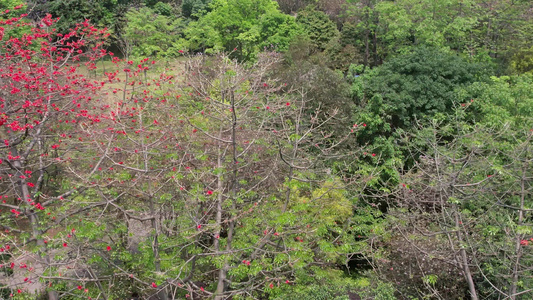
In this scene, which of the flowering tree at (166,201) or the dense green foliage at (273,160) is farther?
the dense green foliage at (273,160)

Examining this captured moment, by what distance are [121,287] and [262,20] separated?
17969 millimetres

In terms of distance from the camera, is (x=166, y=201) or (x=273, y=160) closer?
(x=166, y=201)

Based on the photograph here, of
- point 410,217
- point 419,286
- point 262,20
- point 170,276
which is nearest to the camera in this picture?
point 170,276

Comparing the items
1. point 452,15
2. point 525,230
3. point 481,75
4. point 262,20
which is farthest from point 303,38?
point 525,230

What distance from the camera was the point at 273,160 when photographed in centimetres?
988

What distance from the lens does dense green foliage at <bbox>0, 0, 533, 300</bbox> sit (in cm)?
764

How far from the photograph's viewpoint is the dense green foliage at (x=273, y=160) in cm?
764

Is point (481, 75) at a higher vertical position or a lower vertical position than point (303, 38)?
higher

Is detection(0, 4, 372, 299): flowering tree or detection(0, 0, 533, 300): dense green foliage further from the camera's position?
detection(0, 0, 533, 300): dense green foliage

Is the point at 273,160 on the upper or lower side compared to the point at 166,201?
upper

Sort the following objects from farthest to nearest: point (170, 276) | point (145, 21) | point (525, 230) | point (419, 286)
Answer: point (145, 21), point (419, 286), point (170, 276), point (525, 230)

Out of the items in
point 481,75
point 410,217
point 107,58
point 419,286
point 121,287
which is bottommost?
point 107,58

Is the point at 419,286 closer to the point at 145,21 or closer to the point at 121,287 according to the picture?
the point at 121,287

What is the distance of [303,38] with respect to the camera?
22.3 meters
